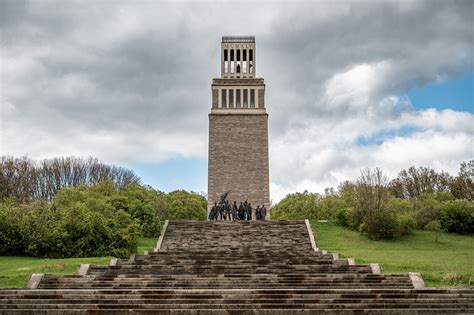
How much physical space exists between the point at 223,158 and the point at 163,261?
23711 mm

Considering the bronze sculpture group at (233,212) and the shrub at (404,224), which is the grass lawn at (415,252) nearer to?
the shrub at (404,224)

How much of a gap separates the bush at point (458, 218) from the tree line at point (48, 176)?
96.7 ft

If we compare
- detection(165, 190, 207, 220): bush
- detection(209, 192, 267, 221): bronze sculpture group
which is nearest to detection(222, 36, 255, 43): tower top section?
detection(165, 190, 207, 220): bush

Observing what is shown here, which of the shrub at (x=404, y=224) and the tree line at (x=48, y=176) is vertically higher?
the tree line at (x=48, y=176)

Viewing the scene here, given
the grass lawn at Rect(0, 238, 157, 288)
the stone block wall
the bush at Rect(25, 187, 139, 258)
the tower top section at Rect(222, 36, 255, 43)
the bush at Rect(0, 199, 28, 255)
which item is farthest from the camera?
the tower top section at Rect(222, 36, 255, 43)

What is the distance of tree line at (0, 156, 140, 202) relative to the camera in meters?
49.0

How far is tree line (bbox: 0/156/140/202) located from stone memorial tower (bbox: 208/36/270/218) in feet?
45.9

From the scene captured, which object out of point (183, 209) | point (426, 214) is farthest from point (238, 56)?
point (426, 214)

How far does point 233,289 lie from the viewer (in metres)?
14.2

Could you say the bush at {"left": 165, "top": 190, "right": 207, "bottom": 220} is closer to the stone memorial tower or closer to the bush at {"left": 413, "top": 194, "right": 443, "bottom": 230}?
the stone memorial tower

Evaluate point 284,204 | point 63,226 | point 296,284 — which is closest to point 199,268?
point 296,284

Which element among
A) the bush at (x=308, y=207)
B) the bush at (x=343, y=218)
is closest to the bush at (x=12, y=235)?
the bush at (x=343, y=218)

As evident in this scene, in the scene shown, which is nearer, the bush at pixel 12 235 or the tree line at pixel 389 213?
the bush at pixel 12 235

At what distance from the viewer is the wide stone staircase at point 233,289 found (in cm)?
1303
